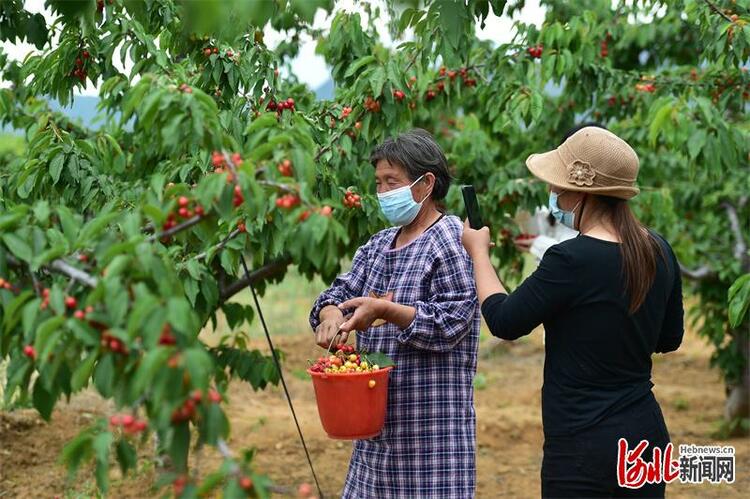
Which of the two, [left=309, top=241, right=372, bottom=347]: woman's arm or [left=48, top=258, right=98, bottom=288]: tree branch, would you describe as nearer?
[left=48, top=258, right=98, bottom=288]: tree branch

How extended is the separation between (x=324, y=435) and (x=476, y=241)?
13.2ft

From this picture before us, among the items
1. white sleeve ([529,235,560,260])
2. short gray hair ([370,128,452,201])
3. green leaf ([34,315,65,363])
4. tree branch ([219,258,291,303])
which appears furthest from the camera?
tree branch ([219,258,291,303])

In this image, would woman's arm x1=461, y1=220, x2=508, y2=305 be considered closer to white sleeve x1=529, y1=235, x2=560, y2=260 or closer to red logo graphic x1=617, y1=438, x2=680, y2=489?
red logo graphic x1=617, y1=438, x2=680, y2=489

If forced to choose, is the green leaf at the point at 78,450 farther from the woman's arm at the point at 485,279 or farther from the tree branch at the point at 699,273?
the tree branch at the point at 699,273

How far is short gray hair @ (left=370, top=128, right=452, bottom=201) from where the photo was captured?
272 cm

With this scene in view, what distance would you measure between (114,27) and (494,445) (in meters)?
4.06

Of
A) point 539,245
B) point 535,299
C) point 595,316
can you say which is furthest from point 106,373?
point 539,245

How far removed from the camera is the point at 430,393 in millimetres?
2645

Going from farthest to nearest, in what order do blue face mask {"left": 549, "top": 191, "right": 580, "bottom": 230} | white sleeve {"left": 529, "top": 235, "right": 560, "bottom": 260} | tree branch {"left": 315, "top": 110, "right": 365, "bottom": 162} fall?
white sleeve {"left": 529, "top": 235, "right": 560, "bottom": 260}, tree branch {"left": 315, "top": 110, "right": 365, "bottom": 162}, blue face mask {"left": 549, "top": 191, "right": 580, "bottom": 230}

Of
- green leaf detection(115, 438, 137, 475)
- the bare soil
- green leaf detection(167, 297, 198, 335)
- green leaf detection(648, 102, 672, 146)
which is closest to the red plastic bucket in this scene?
green leaf detection(115, 438, 137, 475)

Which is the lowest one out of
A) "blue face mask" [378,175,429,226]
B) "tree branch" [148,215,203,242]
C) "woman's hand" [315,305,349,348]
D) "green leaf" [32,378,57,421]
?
"green leaf" [32,378,57,421]

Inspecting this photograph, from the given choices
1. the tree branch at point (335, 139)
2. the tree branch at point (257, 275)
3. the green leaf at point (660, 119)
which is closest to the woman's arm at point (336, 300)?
the tree branch at point (335, 139)

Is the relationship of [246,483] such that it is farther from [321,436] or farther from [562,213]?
[321,436]

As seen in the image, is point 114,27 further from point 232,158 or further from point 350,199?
point 232,158
